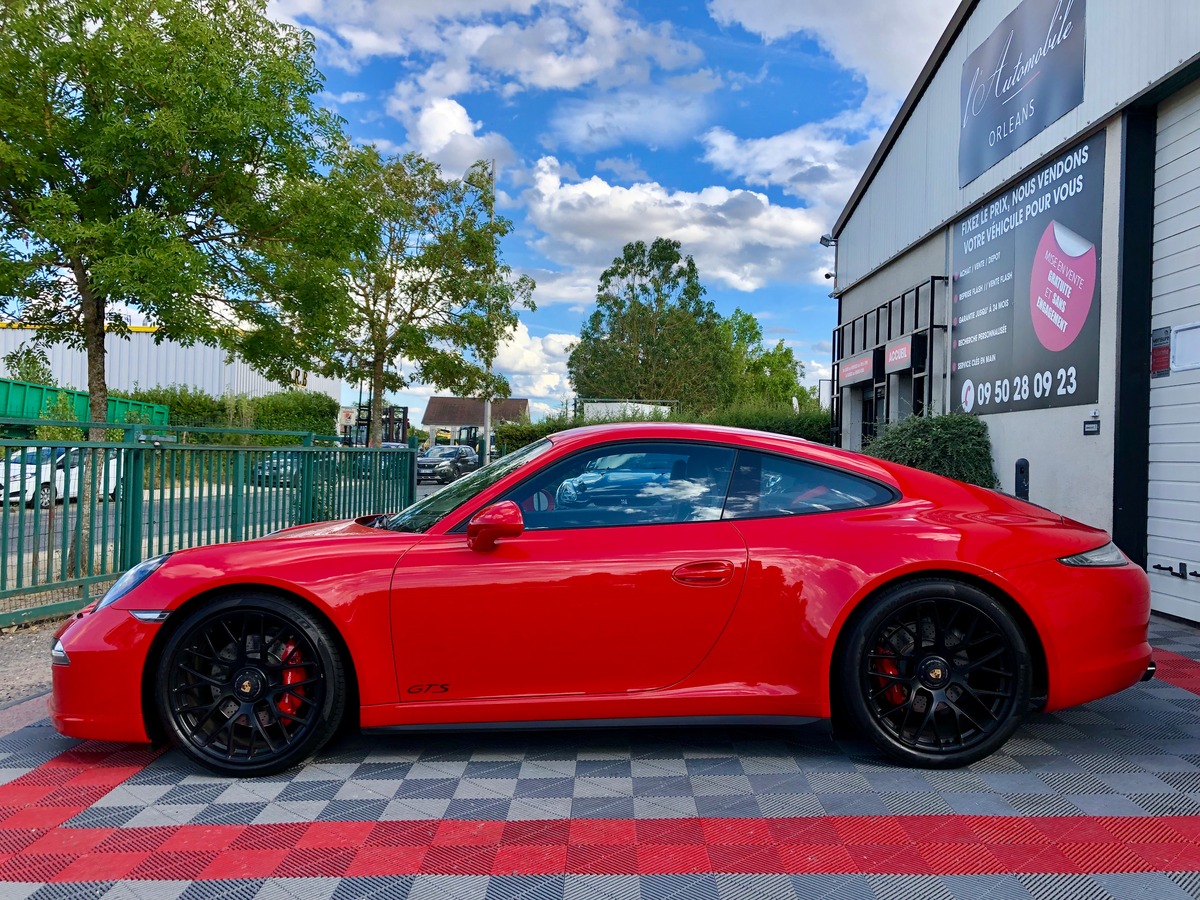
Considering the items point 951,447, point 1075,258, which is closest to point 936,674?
point 1075,258

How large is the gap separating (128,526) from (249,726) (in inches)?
145

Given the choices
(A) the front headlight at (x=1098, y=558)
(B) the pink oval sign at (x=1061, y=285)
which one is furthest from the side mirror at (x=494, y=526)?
(B) the pink oval sign at (x=1061, y=285)

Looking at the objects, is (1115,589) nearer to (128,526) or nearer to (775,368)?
(128,526)

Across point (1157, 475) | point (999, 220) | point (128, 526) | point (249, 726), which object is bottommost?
point (249, 726)

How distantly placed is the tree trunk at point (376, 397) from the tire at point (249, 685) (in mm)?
17450

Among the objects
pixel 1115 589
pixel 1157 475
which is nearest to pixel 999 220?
pixel 1157 475

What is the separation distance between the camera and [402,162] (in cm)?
2102

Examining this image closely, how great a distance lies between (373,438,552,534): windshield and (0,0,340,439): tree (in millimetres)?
4457

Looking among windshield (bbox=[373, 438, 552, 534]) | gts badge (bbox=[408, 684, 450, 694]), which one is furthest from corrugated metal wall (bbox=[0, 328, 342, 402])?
gts badge (bbox=[408, 684, 450, 694])

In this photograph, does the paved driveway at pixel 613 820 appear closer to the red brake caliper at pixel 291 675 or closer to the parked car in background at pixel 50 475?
the red brake caliper at pixel 291 675

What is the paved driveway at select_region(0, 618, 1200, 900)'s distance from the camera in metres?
2.38

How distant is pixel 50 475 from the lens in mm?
5426

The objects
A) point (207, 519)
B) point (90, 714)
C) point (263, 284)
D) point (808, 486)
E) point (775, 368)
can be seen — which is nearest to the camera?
point (90, 714)

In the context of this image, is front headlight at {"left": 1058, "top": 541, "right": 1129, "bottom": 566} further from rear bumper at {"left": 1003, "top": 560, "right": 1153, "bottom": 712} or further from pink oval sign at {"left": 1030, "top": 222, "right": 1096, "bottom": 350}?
pink oval sign at {"left": 1030, "top": 222, "right": 1096, "bottom": 350}
